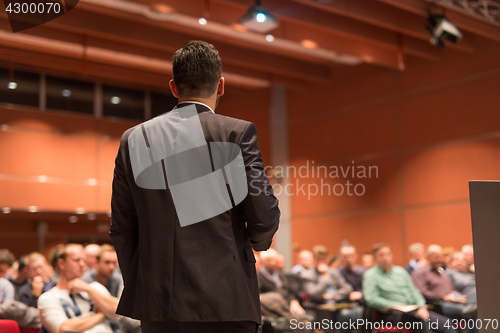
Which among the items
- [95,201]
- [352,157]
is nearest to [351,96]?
[352,157]

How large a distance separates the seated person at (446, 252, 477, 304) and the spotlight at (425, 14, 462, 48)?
2.58 metres

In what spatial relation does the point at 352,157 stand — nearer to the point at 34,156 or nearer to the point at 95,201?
the point at 95,201

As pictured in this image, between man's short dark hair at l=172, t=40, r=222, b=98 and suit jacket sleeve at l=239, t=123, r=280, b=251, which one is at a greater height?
man's short dark hair at l=172, t=40, r=222, b=98

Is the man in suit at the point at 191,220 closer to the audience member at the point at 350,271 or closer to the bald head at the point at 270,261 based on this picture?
the bald head at the point at 270,261

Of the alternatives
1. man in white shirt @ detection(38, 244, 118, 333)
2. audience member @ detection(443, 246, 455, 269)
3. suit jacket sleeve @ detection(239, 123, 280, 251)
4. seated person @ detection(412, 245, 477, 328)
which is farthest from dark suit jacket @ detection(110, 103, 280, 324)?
audience member @ detection(443, 246, 455, 269)

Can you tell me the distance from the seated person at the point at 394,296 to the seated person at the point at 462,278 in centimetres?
63

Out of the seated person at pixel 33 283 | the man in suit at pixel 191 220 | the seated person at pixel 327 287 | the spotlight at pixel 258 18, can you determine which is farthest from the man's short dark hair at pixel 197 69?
the spotlight at pixel 258 18

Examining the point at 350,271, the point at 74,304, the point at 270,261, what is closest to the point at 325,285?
the point at 350,271

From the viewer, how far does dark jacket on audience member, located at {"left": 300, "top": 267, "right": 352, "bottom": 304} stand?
5.64m

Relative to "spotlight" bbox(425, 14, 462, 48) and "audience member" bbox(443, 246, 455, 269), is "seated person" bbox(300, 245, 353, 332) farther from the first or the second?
"spotlight" bbox(425, 14, 462, 48)

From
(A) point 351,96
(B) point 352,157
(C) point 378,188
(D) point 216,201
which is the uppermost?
(A) point 351,96

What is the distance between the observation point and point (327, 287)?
5.95 meters

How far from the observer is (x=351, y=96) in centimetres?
880

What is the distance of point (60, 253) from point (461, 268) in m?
4.48
